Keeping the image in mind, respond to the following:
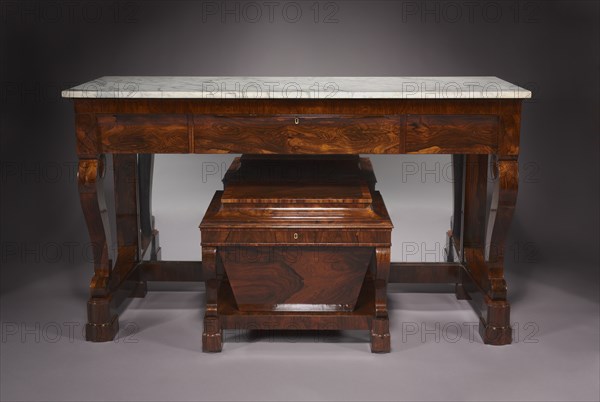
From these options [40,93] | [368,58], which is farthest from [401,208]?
[40,93]

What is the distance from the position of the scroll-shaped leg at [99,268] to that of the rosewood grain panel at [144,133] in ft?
0.41

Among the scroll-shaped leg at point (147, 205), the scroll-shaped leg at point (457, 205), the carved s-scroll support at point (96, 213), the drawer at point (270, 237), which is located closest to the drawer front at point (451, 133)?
the drawer at point (270, 237)

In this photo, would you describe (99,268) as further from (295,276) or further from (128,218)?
(295,276)

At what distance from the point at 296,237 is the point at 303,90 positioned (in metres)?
0.54

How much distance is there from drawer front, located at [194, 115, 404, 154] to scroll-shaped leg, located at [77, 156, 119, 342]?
46 centimetres

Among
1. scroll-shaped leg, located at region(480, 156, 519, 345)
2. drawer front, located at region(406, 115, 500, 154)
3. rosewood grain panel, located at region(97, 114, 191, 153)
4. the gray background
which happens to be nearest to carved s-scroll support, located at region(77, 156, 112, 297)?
rosewood grain panel, located at region(97, 114, 191, 153)

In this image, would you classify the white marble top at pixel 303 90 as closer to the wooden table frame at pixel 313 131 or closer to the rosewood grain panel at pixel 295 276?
the wooden table frame at pixel 313 131

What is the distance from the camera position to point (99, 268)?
4.04 meters

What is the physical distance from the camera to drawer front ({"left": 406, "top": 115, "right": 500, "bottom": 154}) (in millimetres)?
3742

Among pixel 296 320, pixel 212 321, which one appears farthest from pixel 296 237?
pixel 212 321

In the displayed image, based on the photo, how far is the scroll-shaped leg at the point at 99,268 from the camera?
390 cm
